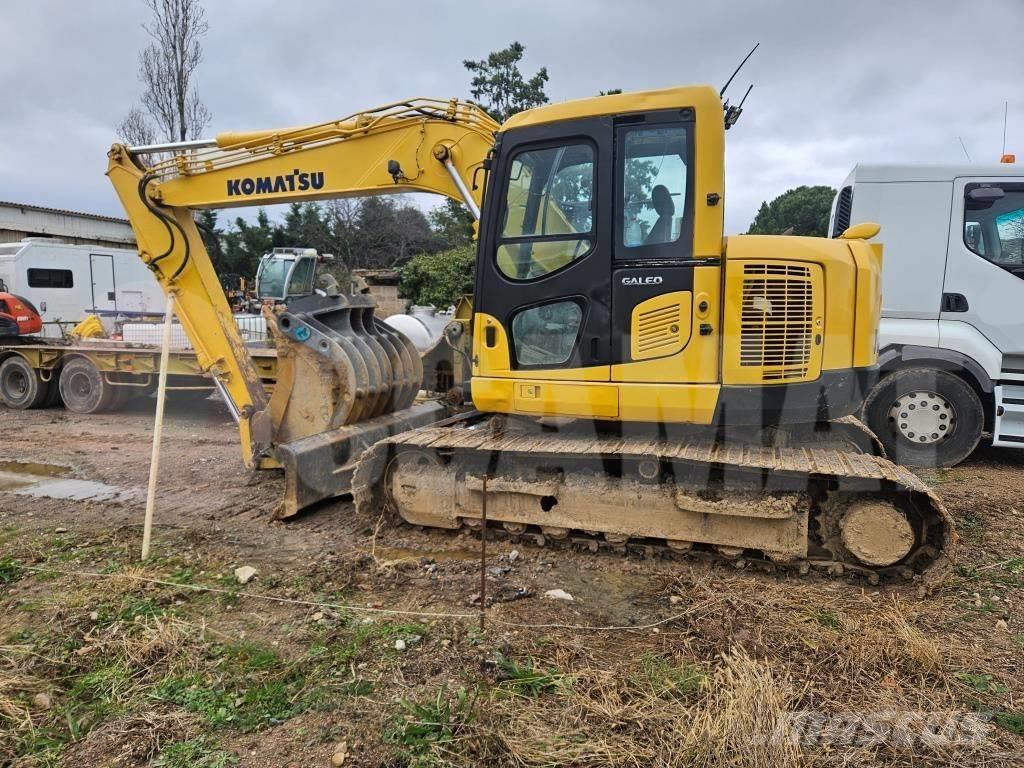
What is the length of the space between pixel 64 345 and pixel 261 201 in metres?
7.33

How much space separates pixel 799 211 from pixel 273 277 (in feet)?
70.8

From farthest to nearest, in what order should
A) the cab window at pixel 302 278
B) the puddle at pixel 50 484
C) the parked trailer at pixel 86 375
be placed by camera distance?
the cab window at pixel 302 278, the parked trailer at pixel 86 375, the puddle at pixel 50 484

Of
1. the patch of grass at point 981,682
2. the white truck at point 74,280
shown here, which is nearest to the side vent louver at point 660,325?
the patch of grass at point 981,682

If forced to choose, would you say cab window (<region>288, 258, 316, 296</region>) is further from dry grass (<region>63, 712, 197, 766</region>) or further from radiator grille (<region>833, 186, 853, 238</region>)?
dry grass (<region>63, 712, 197, 766</region>)

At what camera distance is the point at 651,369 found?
3.84 meters

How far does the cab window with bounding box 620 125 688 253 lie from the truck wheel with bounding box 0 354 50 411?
1052cm

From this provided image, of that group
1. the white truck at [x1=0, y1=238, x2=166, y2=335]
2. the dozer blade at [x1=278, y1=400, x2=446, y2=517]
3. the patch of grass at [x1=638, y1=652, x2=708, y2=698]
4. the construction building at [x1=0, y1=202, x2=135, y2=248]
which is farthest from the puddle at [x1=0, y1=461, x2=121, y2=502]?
the construction building at [x1=0, y1=202, x2=135, y2=248]

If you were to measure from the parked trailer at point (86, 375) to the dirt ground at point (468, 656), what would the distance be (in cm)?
527

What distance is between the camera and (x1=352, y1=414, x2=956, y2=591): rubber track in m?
3.66

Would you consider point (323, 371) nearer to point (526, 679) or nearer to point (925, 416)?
point (526, 679)

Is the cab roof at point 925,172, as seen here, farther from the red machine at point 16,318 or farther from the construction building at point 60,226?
the construction building at point 60,226

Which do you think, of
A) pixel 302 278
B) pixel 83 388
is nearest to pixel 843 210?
pixel 302 278

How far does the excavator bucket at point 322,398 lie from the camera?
16.1ft

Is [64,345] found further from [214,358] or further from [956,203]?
[956,203]
